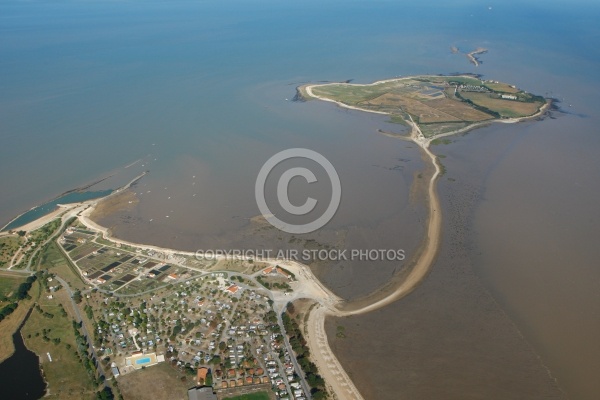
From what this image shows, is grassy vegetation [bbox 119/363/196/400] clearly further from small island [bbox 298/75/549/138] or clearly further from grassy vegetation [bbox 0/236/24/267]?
small island [bbox 298/75/549/138]

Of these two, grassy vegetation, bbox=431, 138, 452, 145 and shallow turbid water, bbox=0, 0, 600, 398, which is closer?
shallow turbid water, bbox=0, 0, 600, 398

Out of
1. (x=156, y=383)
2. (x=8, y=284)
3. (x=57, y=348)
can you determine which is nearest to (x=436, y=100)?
(x=156, y=383)

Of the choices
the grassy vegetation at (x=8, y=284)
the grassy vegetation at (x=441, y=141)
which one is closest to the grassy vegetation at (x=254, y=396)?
the grassy vegetation at (x=8, y=284)

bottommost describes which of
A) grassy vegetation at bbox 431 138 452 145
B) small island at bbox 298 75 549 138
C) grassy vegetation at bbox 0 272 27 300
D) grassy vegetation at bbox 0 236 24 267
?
grassy vegetation at bbox 0 272 27 300

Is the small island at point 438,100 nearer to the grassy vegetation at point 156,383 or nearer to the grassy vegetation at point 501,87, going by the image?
the grassy vegetation at point 501,87

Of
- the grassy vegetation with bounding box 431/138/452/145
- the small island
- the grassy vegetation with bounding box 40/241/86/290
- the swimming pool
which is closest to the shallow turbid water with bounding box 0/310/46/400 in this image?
the swimming pool

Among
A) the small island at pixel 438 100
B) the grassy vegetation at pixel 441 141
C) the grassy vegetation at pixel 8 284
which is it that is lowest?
the grassy vegetation at pixel 8 284

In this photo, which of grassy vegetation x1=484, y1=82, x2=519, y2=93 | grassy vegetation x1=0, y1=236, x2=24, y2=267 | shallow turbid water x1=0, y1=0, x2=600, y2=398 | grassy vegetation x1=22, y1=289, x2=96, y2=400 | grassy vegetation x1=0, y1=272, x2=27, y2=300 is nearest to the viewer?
grassy vegetation x1=22, y1=289, x2=96, y2=400

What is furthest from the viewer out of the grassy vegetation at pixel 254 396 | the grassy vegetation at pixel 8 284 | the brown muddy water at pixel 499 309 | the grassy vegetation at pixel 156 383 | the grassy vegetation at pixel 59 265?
the grassy vegetation at pixel 59 265
